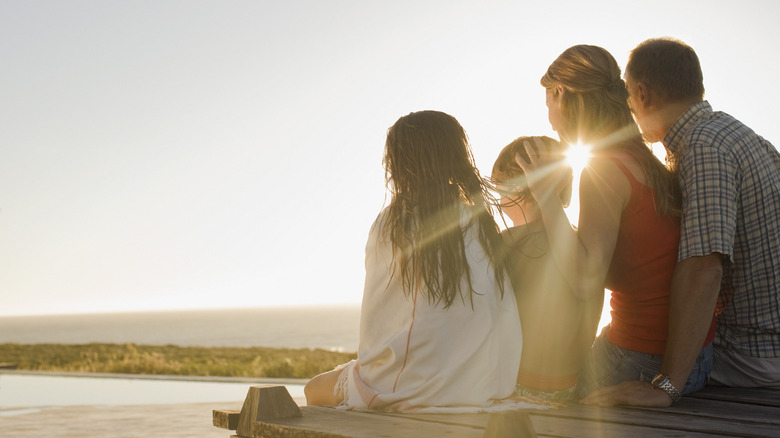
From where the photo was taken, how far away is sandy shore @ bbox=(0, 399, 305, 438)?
703 cm

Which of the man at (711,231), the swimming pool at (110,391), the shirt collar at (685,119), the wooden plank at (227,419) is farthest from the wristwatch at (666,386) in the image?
the swimming pool at (110,391)

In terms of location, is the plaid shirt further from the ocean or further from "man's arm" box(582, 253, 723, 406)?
the ocean

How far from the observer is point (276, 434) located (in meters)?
1.92

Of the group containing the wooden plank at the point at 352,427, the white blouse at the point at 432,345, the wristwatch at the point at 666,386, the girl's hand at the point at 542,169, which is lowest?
the wooden plank at the point at 352,427

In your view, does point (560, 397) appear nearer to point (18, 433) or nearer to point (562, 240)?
point (562, 240)

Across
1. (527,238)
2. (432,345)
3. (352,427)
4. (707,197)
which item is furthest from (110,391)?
(707,197)

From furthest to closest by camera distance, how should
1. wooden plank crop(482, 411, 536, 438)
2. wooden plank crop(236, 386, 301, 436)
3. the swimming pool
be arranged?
1. the swimming pool
2. wooden plank crop(236, 386, 301, 436)
3. wooden plank crop(482, 411, 536, 438)

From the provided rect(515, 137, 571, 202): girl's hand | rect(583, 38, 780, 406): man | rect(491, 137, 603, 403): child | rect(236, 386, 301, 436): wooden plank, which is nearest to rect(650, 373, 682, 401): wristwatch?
rect(583, 38, 780, 406): man

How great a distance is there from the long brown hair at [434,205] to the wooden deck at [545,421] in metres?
0.44

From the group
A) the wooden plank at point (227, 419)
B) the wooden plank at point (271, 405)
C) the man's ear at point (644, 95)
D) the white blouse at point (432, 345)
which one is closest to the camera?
the wooden plank at point (271, 405)

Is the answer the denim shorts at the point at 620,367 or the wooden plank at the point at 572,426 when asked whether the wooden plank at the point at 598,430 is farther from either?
the denim shorts at the point at 620,367


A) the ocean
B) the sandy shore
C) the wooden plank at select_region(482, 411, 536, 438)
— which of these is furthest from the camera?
the ocean

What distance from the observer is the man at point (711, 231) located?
7.13 feet

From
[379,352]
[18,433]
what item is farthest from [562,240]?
[18,433]
